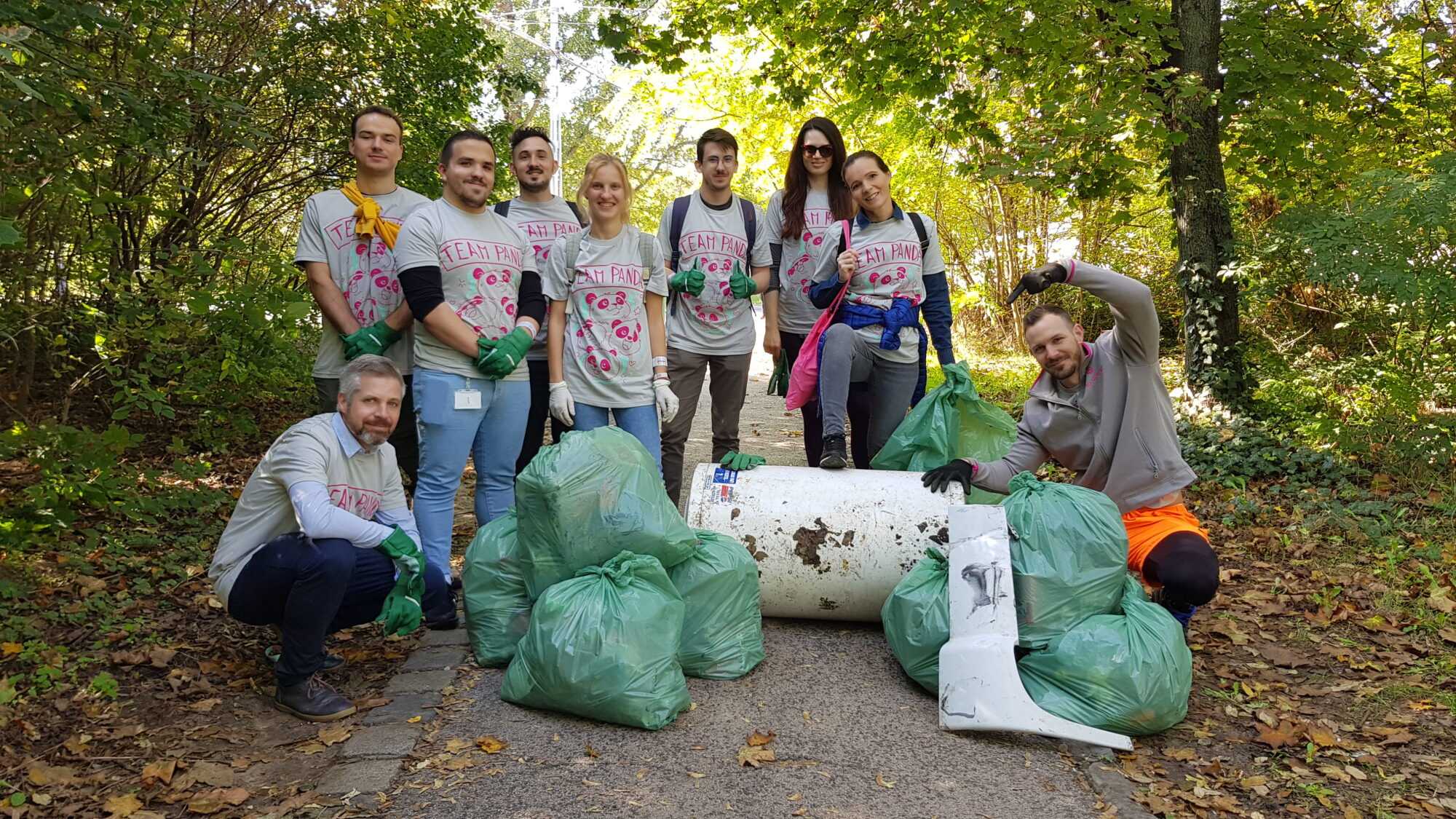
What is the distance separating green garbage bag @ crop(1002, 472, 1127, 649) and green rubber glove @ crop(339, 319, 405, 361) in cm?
249

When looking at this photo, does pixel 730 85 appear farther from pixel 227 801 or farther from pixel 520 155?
pixel 227 801

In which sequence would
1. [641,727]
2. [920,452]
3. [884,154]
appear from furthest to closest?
[884,154] → [920,452] → [641,727]

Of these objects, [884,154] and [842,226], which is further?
[884,154]

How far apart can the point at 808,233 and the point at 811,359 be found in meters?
0.67

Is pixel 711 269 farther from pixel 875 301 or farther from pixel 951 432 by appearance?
pixel 951 432

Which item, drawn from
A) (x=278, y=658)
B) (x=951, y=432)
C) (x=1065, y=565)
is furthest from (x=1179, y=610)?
(x=278, y=658)

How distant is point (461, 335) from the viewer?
3.67m

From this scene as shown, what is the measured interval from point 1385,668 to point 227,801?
12.8 ft

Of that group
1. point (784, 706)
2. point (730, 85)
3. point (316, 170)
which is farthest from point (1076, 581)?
point (730, 85)

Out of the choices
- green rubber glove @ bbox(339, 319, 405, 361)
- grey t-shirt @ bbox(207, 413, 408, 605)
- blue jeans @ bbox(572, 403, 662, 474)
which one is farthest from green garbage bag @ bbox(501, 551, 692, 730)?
green rubber glove @ bbox(339, 319, 405, 361)

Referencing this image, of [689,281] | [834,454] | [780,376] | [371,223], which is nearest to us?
[371,223]

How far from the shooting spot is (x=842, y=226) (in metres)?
4.48

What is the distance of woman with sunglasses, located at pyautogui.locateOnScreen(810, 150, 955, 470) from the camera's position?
14.3 feet

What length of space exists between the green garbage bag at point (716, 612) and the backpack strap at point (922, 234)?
6.12 feet
